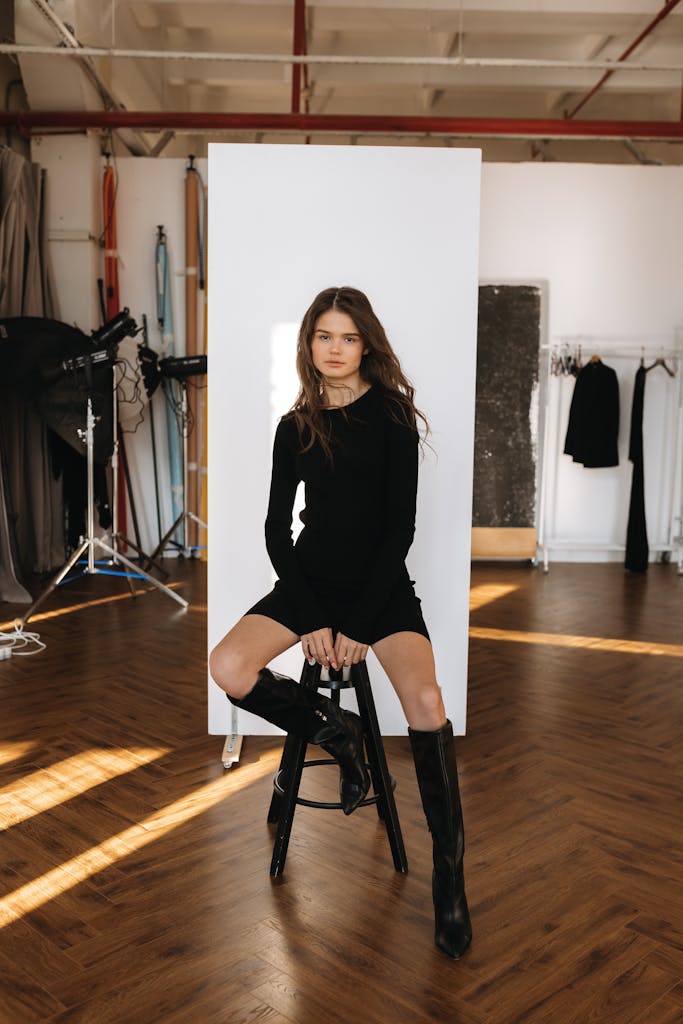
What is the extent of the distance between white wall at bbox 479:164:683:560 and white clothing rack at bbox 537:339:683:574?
3 cm

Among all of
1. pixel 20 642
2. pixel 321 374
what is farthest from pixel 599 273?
pixel 321 374

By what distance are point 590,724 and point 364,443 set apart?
1.56 meters

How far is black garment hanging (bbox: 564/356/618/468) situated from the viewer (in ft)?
21.2

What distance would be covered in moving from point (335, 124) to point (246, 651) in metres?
5.03

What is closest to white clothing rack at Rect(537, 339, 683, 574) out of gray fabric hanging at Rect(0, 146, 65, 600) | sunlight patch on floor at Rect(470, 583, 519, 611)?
sunlight patch on floor at Rect(470, 583, 519, 611)

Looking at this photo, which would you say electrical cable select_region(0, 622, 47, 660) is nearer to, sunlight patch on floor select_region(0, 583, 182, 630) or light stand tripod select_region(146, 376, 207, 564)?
sunlight patch on floor select_region(0, 583, 182, 630)

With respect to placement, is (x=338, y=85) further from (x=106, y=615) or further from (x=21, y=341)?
(x=106, y=615)

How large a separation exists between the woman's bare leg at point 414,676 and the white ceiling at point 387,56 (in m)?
4.38

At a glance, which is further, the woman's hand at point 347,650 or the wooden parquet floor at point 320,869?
the woman's hand at point 347,650

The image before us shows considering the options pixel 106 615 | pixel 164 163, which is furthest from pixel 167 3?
pixel 106 615

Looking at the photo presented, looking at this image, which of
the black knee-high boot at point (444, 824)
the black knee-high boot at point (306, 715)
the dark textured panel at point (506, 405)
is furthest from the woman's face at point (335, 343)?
the dark textured panel at point (506, 405)

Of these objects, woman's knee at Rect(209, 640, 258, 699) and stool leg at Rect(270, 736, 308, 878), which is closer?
woman's knee at Rect(209, 640, 258, 699)

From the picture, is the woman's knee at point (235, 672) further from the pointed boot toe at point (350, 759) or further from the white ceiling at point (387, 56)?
the white ceiling at point (387, 56)

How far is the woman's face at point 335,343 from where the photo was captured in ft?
7.27
